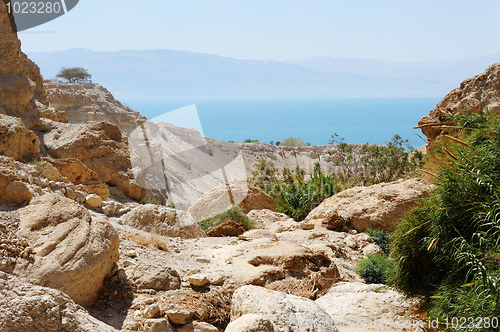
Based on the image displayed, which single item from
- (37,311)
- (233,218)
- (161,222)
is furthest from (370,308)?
(233,218)

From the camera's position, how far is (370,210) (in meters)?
10.5

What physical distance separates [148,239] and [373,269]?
12.5ft

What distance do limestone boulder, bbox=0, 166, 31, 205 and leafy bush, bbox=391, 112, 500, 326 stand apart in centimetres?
445

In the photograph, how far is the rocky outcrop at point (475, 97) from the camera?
1138 cm

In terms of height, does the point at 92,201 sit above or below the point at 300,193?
above

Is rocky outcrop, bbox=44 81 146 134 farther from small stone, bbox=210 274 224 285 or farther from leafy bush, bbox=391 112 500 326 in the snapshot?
leafy bush, bbox=391 112 500 326

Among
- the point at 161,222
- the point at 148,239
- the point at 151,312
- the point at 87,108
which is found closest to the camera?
the point at 151,312

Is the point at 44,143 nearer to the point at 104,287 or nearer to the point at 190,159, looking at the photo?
the point at 104,287

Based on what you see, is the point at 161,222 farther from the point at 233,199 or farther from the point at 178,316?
the point at 233,199

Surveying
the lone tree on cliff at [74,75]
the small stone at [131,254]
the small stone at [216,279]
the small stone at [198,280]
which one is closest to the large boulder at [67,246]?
the small stone at [131,254]

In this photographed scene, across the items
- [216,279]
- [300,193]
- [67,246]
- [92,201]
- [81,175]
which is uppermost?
[67,246]

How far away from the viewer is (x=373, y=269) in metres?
7.91

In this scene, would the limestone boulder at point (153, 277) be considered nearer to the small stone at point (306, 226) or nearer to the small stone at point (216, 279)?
the small stone at point (216, 279)

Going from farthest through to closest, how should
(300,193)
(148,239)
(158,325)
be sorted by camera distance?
(300,193)
(148,239)
(158,325)
